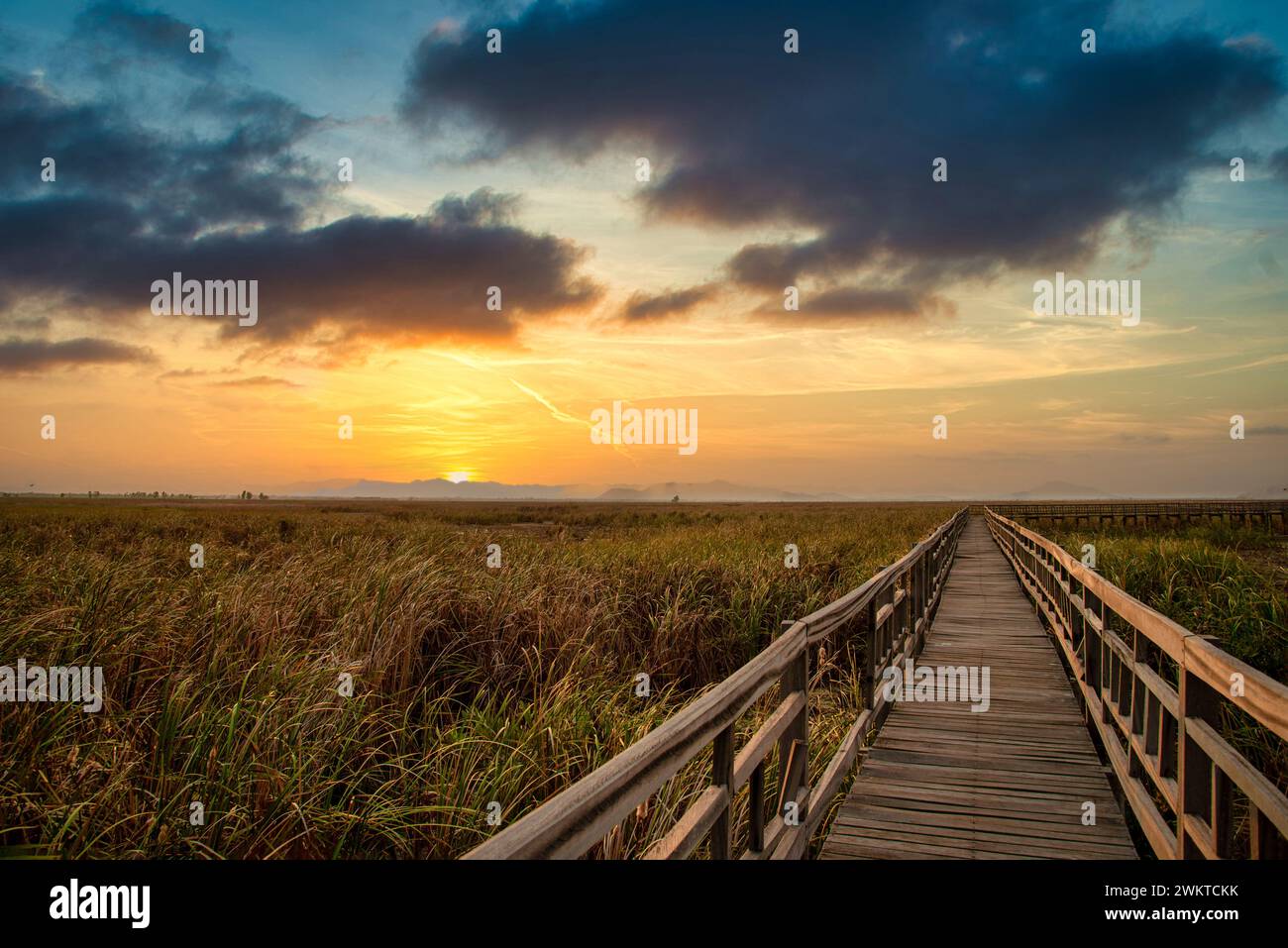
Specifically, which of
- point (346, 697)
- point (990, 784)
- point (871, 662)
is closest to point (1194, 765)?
point (990, 784)

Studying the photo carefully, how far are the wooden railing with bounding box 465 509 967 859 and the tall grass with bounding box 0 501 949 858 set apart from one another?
0.72 m

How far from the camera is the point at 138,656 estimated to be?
20.8 feet

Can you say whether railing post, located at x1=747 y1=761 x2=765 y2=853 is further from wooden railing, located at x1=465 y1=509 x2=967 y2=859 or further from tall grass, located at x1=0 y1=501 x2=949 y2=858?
tall grass, located at x1=0 y1=501 x2=949 y2=858

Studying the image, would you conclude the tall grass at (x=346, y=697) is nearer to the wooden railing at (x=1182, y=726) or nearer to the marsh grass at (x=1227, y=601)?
the wooden railing at (x=1182, y=726)

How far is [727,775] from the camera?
2.76 m

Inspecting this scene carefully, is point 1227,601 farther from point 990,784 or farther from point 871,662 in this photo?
point 990,784

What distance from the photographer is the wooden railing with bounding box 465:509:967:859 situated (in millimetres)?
1651

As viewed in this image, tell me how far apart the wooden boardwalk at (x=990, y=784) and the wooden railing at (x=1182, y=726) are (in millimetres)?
299

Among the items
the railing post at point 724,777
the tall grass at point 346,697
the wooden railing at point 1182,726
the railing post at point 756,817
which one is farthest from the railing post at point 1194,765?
the tall grass at point 346,697

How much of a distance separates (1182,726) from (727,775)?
2155 mm
